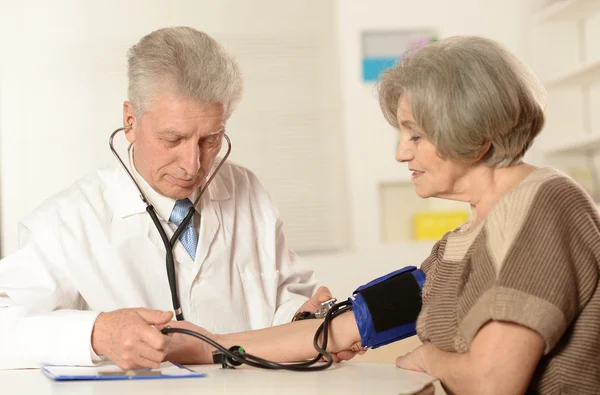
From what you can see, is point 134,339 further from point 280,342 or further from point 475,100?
point 475,100

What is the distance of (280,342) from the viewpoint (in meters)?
1.66

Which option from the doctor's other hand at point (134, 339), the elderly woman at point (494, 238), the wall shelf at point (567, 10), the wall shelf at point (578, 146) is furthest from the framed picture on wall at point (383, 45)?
the doctor's other hand at point (134, 339)

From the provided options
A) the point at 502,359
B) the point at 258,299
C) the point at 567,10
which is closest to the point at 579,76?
the point at 567,10

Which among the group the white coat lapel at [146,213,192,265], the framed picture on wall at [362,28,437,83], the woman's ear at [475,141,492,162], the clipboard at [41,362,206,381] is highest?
the framed picture on wall at [362,28,437,83]

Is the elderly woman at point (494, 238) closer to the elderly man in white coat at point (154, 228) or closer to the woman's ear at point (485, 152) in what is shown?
the woman's ear at point (485, 152)

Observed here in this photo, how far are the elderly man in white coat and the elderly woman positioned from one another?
1.26 feet

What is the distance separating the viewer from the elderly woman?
1.26 meters

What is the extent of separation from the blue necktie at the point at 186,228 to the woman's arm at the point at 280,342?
359mm

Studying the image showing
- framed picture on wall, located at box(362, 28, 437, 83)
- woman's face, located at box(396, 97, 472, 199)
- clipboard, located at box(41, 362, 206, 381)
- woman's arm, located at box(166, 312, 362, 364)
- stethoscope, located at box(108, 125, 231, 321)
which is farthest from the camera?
framed picture on wall, located at box(362, 28, 437, 83)

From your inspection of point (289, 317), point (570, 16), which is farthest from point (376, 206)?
point (289, 317)

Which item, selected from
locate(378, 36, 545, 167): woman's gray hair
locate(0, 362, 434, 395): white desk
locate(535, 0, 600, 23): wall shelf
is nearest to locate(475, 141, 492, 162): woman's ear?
locate(378, 36, 545, 167): woman's gray hair

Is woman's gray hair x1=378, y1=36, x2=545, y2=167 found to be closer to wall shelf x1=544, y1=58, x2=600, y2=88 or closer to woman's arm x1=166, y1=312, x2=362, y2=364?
woman's arm x1=166, y1=312, x2=362, y2=364

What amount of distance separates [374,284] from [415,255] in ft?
9.80

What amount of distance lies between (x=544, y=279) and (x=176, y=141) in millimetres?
936
